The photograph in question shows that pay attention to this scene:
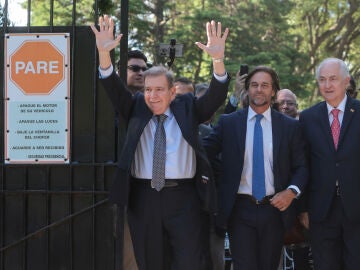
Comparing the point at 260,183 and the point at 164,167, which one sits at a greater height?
the point at 164,167

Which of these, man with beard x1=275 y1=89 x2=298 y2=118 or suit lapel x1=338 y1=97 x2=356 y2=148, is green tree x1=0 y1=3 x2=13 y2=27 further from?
man with beard x1=275 y1=89 x2=298 y2=118

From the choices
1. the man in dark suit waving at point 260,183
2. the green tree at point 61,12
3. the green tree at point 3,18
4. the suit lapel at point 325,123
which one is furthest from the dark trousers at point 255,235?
the green tree at point 61,12

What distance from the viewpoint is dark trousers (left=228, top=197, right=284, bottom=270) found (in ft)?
14.2

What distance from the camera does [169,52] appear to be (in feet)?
18.9

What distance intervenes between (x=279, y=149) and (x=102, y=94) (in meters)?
1.56

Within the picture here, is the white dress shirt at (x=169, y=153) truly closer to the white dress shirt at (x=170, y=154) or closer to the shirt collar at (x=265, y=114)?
the white dress shirt at (x=170, y=154)

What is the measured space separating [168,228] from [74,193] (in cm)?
98

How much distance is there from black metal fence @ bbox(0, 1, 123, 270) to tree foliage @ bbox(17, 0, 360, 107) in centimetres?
1185

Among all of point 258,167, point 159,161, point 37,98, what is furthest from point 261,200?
point 37,98

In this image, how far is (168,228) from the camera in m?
4.13

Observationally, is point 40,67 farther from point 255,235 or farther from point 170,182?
point 255,235

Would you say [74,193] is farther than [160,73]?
Yes

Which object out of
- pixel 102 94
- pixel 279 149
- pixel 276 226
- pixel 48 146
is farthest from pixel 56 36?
pixel 276 226

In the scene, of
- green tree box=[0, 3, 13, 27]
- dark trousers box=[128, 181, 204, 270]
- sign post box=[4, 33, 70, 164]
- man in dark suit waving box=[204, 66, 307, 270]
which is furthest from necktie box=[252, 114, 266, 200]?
green tree box=[0, 3, 13, 27]
